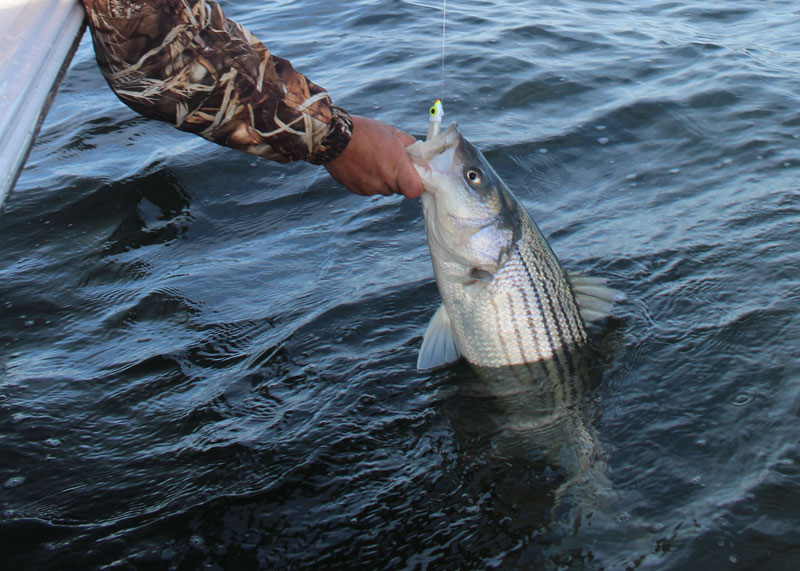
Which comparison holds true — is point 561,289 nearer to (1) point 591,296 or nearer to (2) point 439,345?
(1) point 591,296

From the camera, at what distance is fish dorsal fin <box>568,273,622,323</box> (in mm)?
3748

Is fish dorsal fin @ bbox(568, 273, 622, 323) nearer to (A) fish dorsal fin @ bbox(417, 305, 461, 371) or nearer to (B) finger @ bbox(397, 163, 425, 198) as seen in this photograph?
(A) fish dorsal fin @ bbox(417, 305, 461, 371)

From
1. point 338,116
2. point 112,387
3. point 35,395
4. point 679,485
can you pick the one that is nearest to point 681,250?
point 679,485

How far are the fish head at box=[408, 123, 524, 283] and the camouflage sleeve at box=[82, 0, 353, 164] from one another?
1.42 feet

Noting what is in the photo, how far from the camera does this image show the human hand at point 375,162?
3199 millimetres

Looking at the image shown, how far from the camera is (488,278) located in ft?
11.6

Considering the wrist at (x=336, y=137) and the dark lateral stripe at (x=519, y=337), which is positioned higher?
the wrist at (x=336, y=137)

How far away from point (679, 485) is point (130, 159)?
5003 mm

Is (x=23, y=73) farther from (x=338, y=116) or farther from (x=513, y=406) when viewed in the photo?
(x=513, y=406)

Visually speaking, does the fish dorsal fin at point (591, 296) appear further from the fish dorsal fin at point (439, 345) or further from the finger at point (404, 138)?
the finger at point (404, 138)

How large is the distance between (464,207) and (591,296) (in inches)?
32.4

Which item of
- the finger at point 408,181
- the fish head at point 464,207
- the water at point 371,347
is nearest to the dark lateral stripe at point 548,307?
the fish head at point 464,207

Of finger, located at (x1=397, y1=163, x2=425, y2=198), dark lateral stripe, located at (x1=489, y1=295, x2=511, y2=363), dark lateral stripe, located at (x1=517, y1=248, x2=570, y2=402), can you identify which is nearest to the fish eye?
finger, located at (x1=397, y1=163, x2=425, y2=198)

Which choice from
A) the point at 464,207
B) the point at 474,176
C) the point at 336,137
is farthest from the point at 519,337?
the point at 336,137
